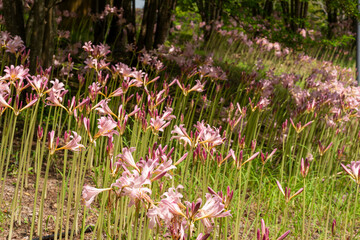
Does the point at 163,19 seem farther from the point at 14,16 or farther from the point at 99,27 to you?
the point at 14,16

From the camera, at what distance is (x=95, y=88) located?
2.42m

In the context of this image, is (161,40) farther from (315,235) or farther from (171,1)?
(315,235)

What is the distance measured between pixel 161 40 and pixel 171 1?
22.2 inches

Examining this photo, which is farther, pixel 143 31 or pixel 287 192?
pixel 143 31

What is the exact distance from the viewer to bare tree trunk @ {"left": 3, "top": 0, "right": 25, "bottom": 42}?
395 cm

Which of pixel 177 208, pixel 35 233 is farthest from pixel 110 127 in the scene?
pixel 35 233

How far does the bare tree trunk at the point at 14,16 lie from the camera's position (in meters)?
3.95

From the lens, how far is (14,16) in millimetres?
3998

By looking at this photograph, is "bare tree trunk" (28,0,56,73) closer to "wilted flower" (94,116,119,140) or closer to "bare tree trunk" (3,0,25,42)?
"bare tree trunk" (3,0,25,42)

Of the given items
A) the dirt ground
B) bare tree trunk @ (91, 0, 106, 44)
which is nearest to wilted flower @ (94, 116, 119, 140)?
the dirt ground

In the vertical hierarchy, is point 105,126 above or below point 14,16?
below

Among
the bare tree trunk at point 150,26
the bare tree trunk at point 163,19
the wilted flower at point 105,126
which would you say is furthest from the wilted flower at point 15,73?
the bare tree trunk at point 163,19

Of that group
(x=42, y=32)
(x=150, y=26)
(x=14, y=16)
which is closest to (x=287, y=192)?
(x=42, y=32)

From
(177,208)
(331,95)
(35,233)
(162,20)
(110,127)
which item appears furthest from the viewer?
(162,20)
